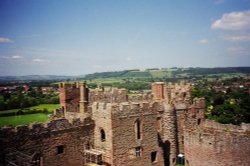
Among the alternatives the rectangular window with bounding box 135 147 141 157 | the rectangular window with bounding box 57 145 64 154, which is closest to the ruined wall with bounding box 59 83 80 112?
the rectangular window with bounding box 57 145 64 154

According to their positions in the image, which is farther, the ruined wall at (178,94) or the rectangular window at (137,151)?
the ruined wall at (178,94)

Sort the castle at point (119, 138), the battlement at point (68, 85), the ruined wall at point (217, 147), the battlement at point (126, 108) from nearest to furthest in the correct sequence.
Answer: the castle at point (119, 138), the ruined wall at point (217, 147), the battlement at point (126, 108), the battlement at point (68, 85)

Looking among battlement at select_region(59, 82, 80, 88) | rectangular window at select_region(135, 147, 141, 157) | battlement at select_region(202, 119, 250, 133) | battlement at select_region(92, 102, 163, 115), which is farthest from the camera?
battlement at select_region(59, 82, 80, 88)

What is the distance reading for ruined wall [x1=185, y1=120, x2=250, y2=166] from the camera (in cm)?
2319

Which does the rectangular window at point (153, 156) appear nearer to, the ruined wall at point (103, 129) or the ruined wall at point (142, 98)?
the ruined wall at point (103, 129)

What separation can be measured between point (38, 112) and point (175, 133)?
121ft

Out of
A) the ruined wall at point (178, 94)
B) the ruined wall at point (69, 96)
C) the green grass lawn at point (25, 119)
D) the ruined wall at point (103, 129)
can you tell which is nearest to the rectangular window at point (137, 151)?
the ruined wall at point (103, 129)

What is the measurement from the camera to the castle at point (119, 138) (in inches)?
906

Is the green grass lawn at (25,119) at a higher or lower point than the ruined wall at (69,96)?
lower

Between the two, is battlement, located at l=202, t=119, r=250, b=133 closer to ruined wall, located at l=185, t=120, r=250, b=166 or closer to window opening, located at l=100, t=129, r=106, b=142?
ruined wall, located at l=185, t=120, r=250, b=166

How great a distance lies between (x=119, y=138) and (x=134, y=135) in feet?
5.60

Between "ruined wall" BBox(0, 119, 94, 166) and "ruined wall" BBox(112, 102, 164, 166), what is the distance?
2.73 metres

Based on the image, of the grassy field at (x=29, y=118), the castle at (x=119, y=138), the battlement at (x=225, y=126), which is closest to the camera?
the castle at (x=119, y=138)

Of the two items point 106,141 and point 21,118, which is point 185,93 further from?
point 21,118
